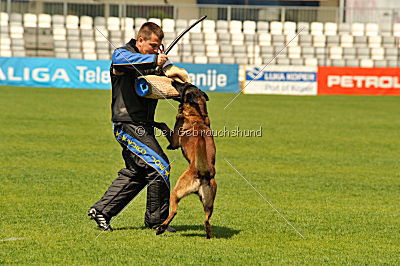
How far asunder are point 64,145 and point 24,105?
897 centimetres

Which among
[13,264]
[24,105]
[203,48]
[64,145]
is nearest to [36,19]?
[203,48]

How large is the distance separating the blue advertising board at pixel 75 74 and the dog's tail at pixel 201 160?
26190 mm

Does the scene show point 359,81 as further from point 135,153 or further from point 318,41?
point 135,153

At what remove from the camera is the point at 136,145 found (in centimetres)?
692

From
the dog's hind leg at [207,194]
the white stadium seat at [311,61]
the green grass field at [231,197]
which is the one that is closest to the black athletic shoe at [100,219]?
the green grass field at [231,197]

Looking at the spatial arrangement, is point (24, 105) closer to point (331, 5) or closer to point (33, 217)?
point (33, 217)

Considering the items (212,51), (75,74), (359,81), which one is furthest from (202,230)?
(212,51)

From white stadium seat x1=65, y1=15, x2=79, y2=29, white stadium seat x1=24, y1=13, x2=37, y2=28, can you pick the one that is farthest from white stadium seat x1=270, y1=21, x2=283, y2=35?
white stadium seat x1=24, y1=13, x2=37, y2=28

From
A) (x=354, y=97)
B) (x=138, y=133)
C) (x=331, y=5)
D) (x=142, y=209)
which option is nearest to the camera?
(x=138, y=133)

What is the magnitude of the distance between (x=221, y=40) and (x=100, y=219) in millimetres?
32812

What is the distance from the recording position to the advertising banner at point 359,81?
33.8 meters

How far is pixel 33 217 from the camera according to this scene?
7770 millimetres

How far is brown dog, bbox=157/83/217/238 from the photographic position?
6.37 meters

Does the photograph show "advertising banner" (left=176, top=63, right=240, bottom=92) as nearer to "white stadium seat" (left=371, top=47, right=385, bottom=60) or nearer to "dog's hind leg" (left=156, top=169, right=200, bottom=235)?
"white stadium seat" (left=371, top=47, right=385, bottom=60)
